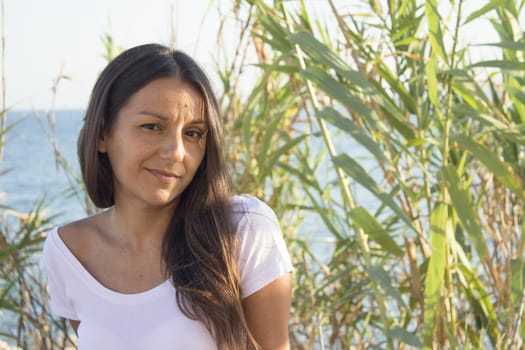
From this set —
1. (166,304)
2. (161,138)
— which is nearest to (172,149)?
(161,138)

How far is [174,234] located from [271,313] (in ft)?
0.83

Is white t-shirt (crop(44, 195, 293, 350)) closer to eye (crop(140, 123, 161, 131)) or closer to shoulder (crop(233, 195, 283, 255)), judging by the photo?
shoulder (crop(233, 195, 283, 255))

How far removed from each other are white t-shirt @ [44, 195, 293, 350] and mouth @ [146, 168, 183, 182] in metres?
0.16

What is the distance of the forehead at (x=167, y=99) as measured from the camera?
1403 mm

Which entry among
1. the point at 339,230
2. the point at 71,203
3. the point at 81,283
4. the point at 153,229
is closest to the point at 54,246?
the point at 81,283

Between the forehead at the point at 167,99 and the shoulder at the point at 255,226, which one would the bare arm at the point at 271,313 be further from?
the forehead at the point at 167,99

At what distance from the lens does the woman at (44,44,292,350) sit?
4.66 ft

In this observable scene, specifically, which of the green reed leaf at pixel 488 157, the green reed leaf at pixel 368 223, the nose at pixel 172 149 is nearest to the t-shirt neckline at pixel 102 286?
the nose at pixel 172 149

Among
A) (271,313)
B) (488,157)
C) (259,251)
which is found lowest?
(271,313)

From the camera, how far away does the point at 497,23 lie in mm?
1783

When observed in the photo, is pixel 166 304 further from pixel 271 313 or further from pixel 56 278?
pixel 56 278

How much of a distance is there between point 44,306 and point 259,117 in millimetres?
937

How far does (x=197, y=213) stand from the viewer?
5.00ft

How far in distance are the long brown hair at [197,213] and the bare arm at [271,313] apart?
0.08 ft
